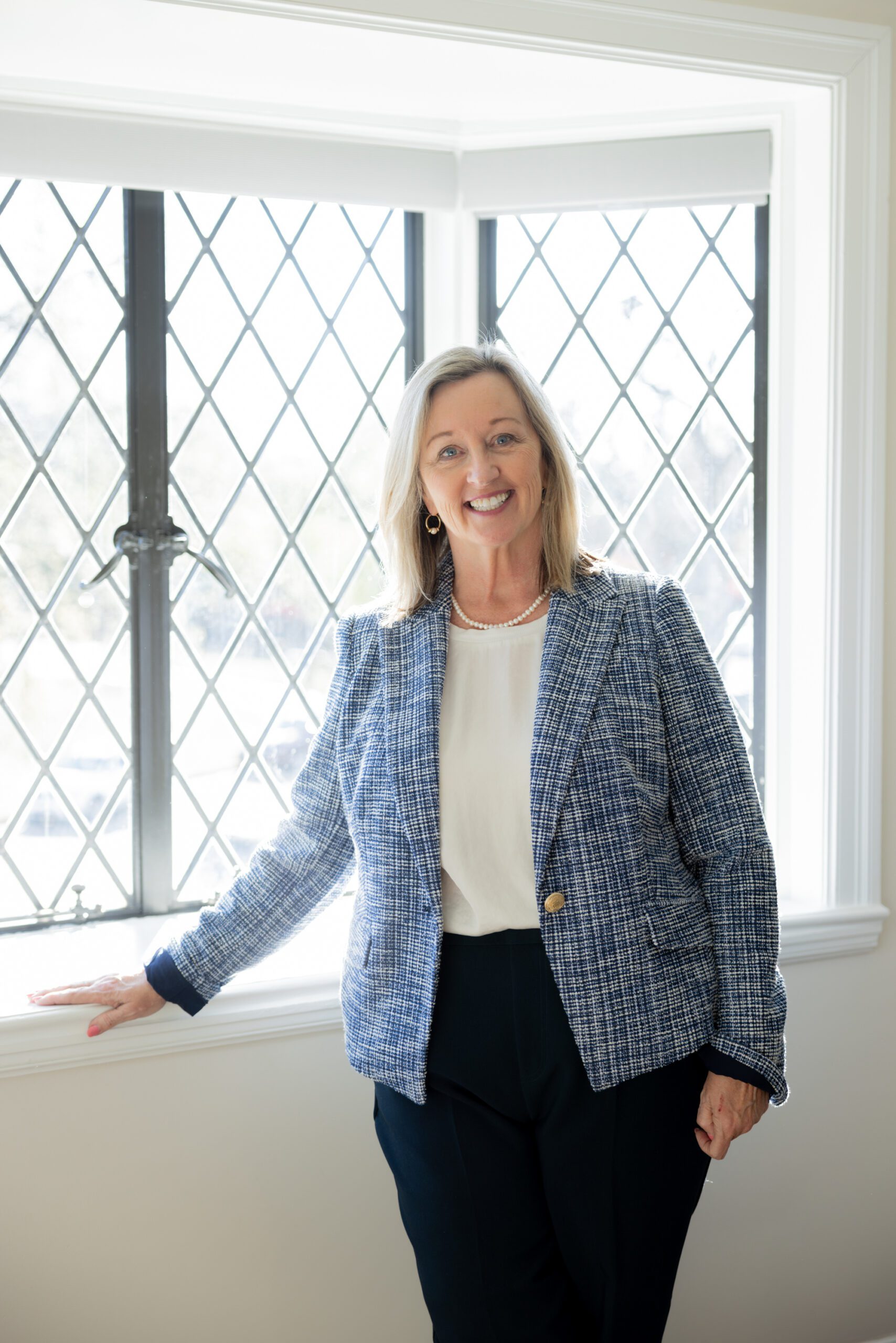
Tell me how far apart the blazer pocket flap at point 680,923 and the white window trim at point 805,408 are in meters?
0.63

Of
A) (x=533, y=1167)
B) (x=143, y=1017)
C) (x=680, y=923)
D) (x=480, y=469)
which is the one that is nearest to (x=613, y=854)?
(x=680, y=923)

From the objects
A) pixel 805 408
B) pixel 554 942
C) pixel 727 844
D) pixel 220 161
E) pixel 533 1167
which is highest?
pixel 220 161

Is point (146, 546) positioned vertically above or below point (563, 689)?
above

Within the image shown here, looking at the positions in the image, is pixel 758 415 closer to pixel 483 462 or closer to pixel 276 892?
pixel 483 462

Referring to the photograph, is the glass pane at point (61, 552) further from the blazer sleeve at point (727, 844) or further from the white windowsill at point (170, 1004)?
the blazer sleeve at point (727, 844)

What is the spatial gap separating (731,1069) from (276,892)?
2.10ft

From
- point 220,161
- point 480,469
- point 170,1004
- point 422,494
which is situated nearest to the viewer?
point 480,469

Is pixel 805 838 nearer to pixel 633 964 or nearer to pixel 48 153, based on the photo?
pixel 633 964

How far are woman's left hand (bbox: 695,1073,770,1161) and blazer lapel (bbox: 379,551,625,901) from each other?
13.6 inches

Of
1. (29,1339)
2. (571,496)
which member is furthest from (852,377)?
(29,1339)

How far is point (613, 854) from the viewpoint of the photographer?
4.18 feet

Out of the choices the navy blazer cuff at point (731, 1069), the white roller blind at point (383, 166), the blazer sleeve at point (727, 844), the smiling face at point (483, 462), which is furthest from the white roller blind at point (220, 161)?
the navy blazer cuff at point (731, 1069)

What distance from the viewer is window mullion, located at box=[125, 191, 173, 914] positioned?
192 centimetres

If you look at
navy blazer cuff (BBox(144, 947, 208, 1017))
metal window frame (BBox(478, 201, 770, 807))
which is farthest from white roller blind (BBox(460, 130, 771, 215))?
navy blazer cuff (BBox(144, 947, 208, 1017))
